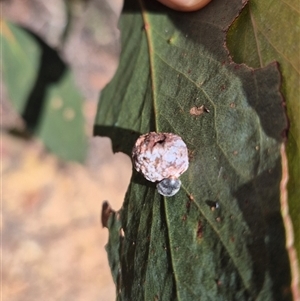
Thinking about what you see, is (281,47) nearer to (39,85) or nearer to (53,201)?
(39,85)

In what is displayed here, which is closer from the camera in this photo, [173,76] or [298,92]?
[298,92]

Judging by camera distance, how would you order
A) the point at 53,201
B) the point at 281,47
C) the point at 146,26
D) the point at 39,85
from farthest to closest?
the point at 53,201
the point at 39,85
the point at 146,26
the point at 281,47

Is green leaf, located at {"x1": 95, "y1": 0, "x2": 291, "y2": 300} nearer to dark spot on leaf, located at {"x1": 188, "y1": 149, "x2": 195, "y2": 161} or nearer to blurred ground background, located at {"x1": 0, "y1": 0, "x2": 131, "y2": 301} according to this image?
dark spot on leaf, located at {"x1": 188, "y1": 149, "x2": 195, "y2": 161}

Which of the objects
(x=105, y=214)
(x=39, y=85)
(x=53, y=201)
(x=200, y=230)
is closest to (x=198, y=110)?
(x=200, y=230)

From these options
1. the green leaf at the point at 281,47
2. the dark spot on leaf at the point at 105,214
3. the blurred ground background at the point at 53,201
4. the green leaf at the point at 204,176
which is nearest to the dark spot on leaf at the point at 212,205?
the green leaf at the point at 204,176

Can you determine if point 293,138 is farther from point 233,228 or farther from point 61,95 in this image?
point 61,95

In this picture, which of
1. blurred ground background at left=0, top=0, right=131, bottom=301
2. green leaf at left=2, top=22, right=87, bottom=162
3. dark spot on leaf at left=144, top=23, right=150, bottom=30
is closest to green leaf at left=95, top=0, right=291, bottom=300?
dark spot on leaf at left=144, top=23, right=150, bottom=30

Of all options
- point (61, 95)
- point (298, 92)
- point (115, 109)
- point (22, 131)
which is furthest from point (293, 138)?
A: point (22, 131)
